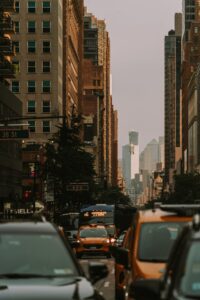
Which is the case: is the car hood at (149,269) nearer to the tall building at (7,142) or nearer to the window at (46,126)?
the tall building at (7,142)

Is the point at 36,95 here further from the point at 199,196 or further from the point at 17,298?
the point at 17,298

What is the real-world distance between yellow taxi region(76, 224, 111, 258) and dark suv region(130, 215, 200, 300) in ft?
122

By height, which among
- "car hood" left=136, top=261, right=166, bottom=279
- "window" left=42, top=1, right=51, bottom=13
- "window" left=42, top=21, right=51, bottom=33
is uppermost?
"window" left=42, top=1, right=51, bottom=13

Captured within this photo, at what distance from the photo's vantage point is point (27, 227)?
12.0 metres

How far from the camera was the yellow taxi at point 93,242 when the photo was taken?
46719 millimetres

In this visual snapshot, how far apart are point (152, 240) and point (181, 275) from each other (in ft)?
18.1

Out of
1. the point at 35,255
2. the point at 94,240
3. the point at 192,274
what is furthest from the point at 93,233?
the point at 192,274

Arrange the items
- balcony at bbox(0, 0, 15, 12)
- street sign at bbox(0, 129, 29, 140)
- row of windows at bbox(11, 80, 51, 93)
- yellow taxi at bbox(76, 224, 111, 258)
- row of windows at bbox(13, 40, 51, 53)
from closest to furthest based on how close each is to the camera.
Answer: street sign at bbox(0, 129, 29, 140), yellow taxi at bbox(76, 224, 111, 258), balcony at bbox(0, 0, 15, 12), row of windows at bbox(13, 40, 51, 53), row of windows at bbox(11, 80, 51, 93)

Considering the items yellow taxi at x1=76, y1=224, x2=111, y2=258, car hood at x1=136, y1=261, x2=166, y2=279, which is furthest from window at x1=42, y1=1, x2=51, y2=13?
car hood at x1=136, y1=261, x2=166, y2=279

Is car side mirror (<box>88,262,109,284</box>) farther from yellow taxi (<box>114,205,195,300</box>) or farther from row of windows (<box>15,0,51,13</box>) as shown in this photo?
row of windows (<box>15,0,51,13</box>)

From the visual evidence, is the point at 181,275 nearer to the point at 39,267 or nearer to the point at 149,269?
the point at 39,267

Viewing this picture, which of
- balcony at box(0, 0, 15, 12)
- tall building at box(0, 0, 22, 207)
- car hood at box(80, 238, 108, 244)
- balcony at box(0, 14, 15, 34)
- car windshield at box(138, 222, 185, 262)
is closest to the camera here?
car windshield at box(138, 222, 185, 262)

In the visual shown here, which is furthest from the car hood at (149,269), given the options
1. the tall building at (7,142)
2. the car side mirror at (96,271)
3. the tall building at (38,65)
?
the tall building at (38,65)

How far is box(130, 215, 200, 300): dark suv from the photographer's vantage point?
8328 millimetres
